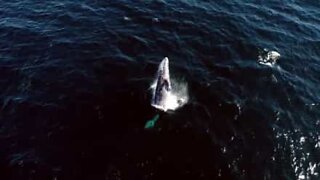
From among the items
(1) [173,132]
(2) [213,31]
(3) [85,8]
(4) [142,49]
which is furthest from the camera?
(3) [85,8]

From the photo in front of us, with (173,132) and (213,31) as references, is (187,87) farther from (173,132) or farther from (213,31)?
(213,31)

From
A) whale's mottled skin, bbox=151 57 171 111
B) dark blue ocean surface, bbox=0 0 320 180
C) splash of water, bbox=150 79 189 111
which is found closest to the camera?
dark blue ocean surface, bbox=0 0 320 180

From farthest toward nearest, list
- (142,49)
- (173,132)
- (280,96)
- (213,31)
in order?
(213,31), (142,49), (280,96), (173,132)

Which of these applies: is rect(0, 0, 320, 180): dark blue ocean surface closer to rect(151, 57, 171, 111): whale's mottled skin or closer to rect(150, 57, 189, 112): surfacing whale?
rect(150, 57, 189, 112): surfacing whale

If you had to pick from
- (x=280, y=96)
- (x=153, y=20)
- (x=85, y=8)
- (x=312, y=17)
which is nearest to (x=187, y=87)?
(x=280, y=96)

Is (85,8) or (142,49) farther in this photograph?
(85,8)

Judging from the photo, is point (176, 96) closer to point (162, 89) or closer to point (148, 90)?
point (162, 89)

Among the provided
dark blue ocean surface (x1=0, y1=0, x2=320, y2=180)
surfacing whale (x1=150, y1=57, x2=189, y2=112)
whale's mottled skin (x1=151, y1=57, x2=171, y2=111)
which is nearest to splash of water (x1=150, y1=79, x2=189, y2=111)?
surfacing whale (x1=150, y1=57, x2=189, y2=112)

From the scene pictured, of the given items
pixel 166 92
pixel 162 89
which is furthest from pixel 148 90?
pixel 166 92
